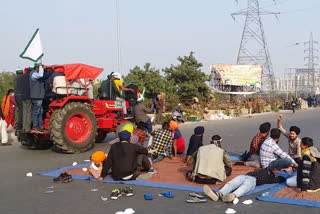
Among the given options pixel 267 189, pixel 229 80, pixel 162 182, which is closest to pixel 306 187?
pixel 267 189

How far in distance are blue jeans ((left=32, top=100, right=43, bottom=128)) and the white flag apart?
1.41 m

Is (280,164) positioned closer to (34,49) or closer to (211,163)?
(211,163)

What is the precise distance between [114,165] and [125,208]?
5.80 ft

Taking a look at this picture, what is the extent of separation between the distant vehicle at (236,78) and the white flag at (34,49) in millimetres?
36842

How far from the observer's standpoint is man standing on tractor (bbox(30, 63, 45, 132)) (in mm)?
10836

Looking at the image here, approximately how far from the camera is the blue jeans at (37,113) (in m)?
10.9

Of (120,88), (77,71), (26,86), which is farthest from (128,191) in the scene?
(120,88)

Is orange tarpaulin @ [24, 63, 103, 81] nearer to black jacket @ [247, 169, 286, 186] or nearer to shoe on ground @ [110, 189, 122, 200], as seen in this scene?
shoe on ground @ [110, 189, 122, 200]

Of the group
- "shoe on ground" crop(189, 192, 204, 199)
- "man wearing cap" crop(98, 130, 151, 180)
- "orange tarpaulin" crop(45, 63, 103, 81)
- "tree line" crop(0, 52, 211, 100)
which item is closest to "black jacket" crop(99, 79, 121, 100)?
"orange tarpaulin" crop(45, 63, 103, 81)

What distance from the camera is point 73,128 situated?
11.0 metres

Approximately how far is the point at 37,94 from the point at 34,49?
5.15 feet

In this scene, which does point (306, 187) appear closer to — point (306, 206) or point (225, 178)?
point (306, 206)

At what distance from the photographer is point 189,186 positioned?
679 cm

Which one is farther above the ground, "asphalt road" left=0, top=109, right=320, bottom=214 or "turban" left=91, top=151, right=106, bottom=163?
"turban" left=91, top=151, right=106, bottom=163
